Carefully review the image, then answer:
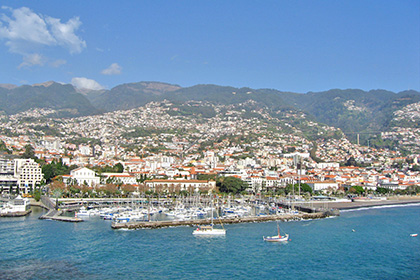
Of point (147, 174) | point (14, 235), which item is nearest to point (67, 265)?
point (14, 235)

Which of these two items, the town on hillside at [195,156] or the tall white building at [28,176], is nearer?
the tall white building at [28,176]

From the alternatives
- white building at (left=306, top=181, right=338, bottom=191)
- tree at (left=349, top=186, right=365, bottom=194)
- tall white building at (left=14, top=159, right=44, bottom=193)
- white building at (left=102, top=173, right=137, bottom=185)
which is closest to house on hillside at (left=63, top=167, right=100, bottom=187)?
white building at (left=102, top=173, right=137, bottom=185)

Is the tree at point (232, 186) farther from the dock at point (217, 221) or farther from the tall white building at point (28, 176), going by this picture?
the tall white building at point (28, 176)

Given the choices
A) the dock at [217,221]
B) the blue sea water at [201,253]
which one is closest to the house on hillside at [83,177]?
the blue sea water at [201,253]

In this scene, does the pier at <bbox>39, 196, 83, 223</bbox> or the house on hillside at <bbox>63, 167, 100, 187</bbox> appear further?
the house on hillside at <bbox>63, 167, 100, 187</bbox>

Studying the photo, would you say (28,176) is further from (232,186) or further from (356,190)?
(356,190)

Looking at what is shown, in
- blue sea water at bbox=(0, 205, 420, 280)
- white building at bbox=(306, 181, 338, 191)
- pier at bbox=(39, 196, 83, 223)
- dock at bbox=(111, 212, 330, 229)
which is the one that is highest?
white building at bbox=(306, 181, 338, 191)

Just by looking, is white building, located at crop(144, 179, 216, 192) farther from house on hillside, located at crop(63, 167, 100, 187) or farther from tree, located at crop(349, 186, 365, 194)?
tree, located at crop(349, 186, 365, 194)

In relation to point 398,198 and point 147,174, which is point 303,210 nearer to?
point 398,198
